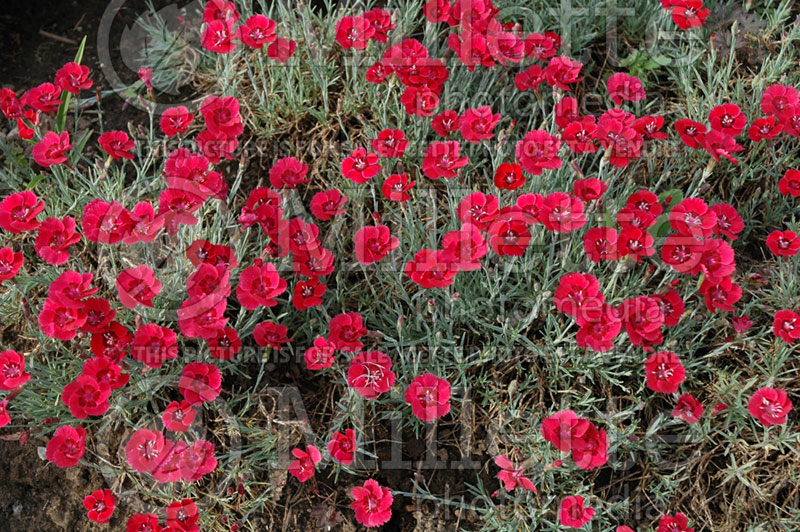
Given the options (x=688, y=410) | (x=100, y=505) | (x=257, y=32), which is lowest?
(x=100, y=505)

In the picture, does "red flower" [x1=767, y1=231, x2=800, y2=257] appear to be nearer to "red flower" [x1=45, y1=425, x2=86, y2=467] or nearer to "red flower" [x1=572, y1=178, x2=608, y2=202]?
"red flower" [x1=572, y1=178, x2=608, y2=202]

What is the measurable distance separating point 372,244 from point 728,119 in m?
1.63

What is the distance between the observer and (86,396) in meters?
2.30

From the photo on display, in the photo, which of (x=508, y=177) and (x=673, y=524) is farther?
(x=508, y=177)

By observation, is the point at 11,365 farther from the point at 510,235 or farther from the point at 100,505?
the point at 510,235

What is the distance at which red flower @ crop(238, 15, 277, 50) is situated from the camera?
2.96 metres

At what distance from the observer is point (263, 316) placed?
118 inches

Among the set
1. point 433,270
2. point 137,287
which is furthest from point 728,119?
point 137,287

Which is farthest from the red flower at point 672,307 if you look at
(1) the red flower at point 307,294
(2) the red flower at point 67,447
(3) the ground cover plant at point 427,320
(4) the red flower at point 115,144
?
(4) the red flower at point 115,144

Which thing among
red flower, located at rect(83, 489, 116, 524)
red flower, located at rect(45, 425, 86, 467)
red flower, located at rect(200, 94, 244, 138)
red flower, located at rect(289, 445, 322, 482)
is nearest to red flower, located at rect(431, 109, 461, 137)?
red flower, located at rect(200, 94, 244, 138)

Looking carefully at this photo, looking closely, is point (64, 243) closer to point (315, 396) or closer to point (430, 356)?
point (315, 396)

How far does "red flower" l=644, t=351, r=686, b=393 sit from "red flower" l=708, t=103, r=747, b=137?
3.32 ft

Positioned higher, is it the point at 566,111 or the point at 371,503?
the point at 566,111

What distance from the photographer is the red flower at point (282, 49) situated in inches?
125
